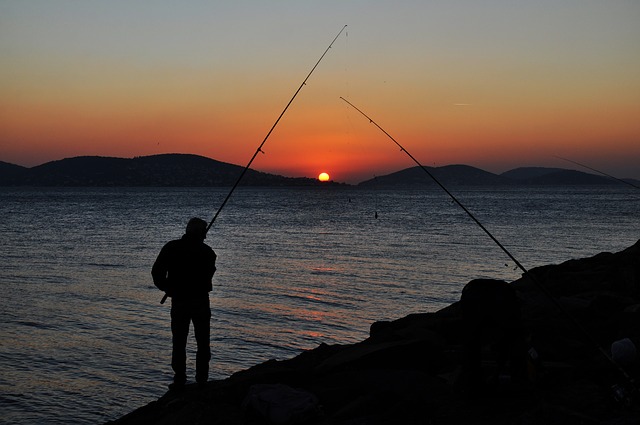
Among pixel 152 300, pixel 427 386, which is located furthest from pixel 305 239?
pixel 427 386

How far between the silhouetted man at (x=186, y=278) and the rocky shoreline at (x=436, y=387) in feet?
2.19

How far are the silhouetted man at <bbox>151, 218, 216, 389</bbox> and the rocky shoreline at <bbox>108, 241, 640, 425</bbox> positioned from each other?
67 centimetres

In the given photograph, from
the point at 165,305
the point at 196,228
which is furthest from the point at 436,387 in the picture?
the point at 165,305

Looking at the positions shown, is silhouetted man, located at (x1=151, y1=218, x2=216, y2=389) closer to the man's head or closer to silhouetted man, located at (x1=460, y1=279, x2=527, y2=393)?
the man's head

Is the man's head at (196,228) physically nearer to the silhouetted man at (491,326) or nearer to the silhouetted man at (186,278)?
the silhouetted man at (186,278)

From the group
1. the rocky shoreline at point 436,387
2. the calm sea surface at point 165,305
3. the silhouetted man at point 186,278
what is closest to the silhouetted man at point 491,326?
the rocky shoreline at point 436,387

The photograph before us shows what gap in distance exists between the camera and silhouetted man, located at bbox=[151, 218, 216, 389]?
6574 mm

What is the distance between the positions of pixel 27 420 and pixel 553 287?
30.7ft

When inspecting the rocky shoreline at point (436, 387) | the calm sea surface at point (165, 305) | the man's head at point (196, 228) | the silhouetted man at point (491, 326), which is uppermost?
the man's head at point (196, 228)

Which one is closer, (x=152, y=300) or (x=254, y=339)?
(x=254, y=339)

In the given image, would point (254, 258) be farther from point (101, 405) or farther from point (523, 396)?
point (523, 396)

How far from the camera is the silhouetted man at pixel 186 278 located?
6574mm

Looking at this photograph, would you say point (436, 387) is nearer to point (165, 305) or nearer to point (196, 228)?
point (196, 228)

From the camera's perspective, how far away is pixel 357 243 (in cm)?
3666
